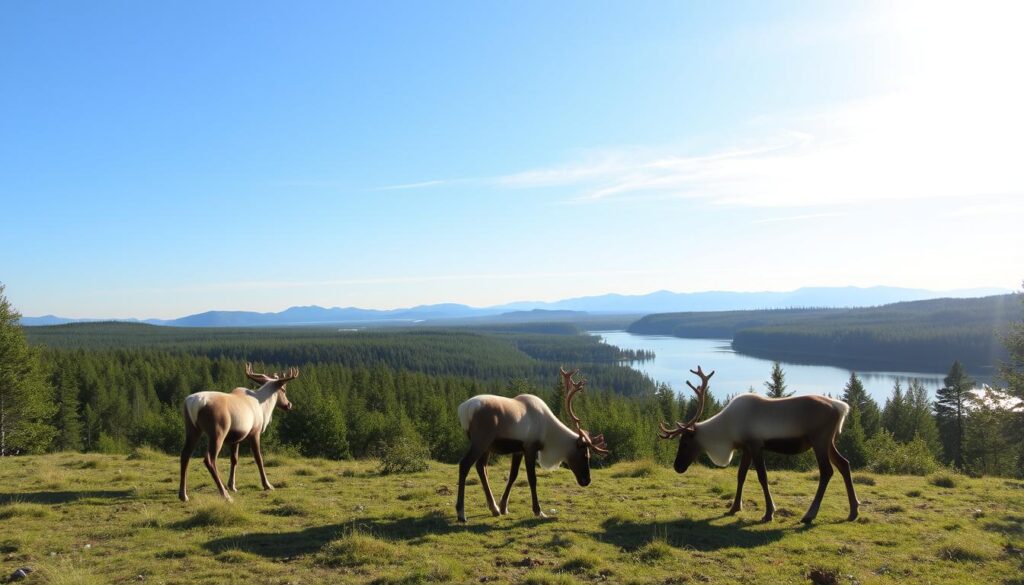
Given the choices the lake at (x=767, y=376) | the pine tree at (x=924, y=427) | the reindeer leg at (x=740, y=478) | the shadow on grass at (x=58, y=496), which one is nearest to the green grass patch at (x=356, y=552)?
the shadow on grass at (x=58, y=496)

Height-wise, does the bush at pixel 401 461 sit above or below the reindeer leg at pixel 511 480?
below

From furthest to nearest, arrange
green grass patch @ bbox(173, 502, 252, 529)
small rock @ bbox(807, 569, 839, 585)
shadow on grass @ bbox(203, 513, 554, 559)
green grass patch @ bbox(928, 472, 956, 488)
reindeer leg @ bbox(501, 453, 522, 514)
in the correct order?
green grass patch @ bbox(928, 472, 956, 488)
reindeer leg @ bbox(501, 453, 522, 514)
green grass patch @ bbox(173, 502, 252, 529)
shadow on grass @ bbox(203, 513, 554, 559)
small rock @ bbox(807, 569, 839, 585)

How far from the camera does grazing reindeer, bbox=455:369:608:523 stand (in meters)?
9.27

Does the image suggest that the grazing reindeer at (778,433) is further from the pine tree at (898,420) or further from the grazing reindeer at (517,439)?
the pine tree at (898,420)

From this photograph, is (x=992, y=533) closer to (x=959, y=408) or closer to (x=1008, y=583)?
(x=1008, y=583)

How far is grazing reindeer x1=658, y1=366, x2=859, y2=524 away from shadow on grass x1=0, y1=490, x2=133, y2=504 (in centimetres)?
1019

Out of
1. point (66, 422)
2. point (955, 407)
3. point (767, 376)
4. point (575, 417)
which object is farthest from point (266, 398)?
point (767, 376)

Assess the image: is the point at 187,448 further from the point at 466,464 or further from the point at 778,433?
the point at 778,433

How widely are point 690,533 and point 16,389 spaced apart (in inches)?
1296

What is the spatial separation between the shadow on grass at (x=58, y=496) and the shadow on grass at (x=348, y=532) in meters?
4.26

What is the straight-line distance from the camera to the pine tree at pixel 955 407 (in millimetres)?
41656

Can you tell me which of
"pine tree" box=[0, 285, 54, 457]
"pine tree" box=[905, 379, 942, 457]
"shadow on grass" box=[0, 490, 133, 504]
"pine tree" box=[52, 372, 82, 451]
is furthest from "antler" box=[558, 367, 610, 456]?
"pine tree" box=[52, 372, 82, 451]

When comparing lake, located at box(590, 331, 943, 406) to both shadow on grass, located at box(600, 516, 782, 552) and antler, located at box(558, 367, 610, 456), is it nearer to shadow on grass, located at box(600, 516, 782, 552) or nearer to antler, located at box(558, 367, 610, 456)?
antler, located at box(558, 367, 610, 456)

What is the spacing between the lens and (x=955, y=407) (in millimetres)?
46594
